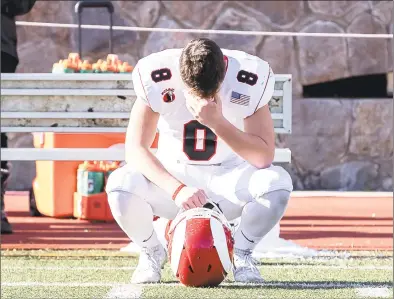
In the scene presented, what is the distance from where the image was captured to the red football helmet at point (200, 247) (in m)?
3.81

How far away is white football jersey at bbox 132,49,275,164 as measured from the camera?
4.19 meters

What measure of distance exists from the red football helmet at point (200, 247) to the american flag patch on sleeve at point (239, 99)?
0.48 metres

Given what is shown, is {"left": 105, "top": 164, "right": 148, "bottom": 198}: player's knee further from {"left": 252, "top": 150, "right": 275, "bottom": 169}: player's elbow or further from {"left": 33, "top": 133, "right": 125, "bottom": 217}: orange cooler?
{"left": 33, "top": 133, "right": 125, "bottom": 217}: orange cooler

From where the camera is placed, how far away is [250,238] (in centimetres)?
425

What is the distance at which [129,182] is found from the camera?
415cm

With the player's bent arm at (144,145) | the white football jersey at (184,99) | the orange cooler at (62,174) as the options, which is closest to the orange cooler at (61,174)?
the orange cooler at (62,174)

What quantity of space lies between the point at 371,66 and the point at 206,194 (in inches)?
206

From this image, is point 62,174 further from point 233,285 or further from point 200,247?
point 200,247

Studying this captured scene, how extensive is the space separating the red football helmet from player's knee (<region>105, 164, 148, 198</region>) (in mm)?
297

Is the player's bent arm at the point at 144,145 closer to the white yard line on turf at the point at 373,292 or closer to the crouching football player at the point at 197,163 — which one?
the crouching football player at the point at 197,163

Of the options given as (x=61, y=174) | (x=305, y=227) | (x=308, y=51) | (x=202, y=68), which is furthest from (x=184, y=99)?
(x=308, y=51)

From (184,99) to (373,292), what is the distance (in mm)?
1001

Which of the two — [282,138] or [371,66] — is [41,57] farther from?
[371,66]

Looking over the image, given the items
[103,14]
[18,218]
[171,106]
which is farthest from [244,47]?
[171,106]
